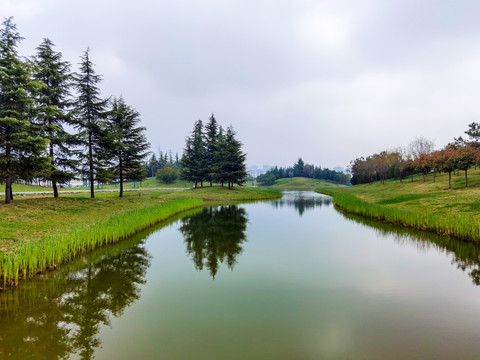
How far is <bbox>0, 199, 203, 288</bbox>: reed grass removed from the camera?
26.6ft

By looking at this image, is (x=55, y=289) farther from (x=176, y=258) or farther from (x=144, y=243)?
(x=144, y=243)

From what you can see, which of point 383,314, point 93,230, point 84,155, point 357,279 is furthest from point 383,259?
point 84,155

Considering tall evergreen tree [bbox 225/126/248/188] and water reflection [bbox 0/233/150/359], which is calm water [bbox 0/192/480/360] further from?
tall evergreen tree [bbox 225/126/248/188]

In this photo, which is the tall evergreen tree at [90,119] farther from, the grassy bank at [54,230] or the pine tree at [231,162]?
the pine tree at [231,162]

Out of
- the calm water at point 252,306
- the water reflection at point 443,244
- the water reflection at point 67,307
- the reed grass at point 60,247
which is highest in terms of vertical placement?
the reed grass at point 60,247

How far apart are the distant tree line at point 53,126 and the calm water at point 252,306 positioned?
440 inches

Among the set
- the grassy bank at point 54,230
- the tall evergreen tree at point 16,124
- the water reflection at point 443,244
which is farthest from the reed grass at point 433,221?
the tall evergreen tree at point 16,124

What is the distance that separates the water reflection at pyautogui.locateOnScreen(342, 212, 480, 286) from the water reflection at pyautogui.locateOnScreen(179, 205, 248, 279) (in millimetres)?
9854

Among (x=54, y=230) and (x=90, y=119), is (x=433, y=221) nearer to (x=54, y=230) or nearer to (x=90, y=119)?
(x=54, y=230)

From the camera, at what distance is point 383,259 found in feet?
37.7

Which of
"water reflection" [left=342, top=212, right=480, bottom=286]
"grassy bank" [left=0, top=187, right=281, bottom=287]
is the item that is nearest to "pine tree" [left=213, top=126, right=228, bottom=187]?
"grassy bank" [left=0, top=187, right=281, bottom=287]

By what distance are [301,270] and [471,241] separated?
11.2 meters

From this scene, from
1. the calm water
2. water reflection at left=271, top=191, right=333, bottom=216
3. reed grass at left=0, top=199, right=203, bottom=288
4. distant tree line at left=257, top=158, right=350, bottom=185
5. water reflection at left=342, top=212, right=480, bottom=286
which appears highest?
distant tree line at left=257, top=158, right=350, bottom=185

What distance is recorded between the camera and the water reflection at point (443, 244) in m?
10.2
